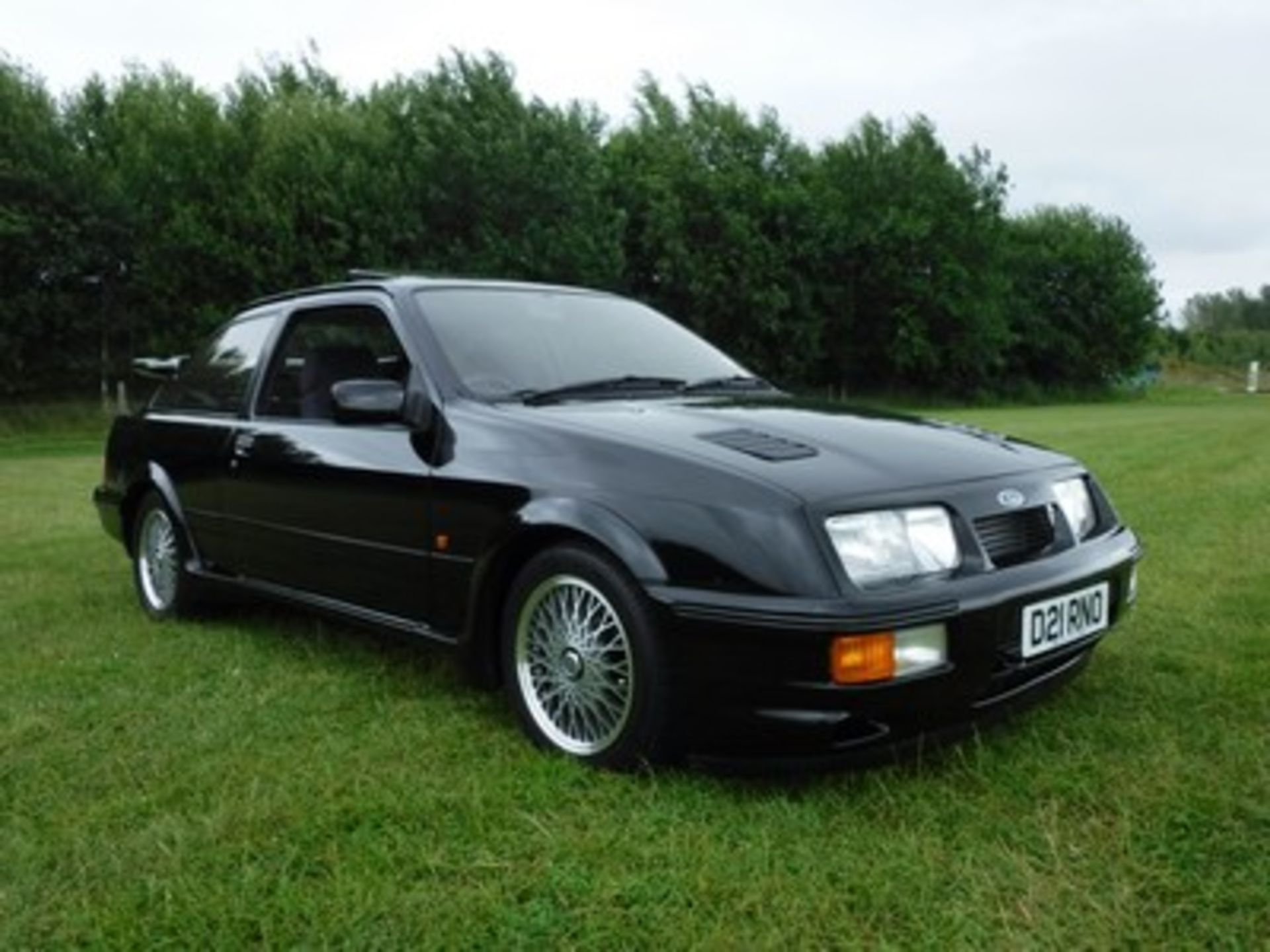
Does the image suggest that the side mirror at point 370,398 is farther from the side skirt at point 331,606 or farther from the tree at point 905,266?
the tree at point 905,266

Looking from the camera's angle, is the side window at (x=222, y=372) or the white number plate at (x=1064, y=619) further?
the side window at (x=222, y=372)

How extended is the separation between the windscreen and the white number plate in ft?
4.91

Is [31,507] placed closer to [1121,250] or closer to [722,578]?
[722,578]

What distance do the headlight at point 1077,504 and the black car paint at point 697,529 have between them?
0.18ft

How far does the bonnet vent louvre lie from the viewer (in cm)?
269

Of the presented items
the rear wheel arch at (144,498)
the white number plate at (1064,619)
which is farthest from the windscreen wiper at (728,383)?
the rear wheel arch at (144,498)

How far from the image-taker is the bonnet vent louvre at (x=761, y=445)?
2691 mm

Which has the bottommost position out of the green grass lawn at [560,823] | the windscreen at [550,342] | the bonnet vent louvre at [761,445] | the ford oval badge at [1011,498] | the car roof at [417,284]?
the green grass lawn at [560,823]

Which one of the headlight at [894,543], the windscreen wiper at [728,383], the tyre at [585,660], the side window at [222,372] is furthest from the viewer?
the side window at [222,372]

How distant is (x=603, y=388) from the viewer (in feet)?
11.3

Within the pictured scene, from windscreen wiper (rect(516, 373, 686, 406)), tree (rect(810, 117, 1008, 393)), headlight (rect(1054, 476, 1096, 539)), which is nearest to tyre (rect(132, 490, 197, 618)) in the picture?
windscreen wiper (rect(516, 373, 686, 406))

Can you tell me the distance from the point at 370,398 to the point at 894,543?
163 centimetres

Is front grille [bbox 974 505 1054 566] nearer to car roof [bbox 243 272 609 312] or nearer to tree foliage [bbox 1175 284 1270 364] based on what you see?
car roof [bbox 243 272 609 312]

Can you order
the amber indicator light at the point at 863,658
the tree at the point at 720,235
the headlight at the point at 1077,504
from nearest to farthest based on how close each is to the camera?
the amber indicator light at the point at 863,658 → the headlight at the point at 1077,504 → the tree at the point at 720,235
